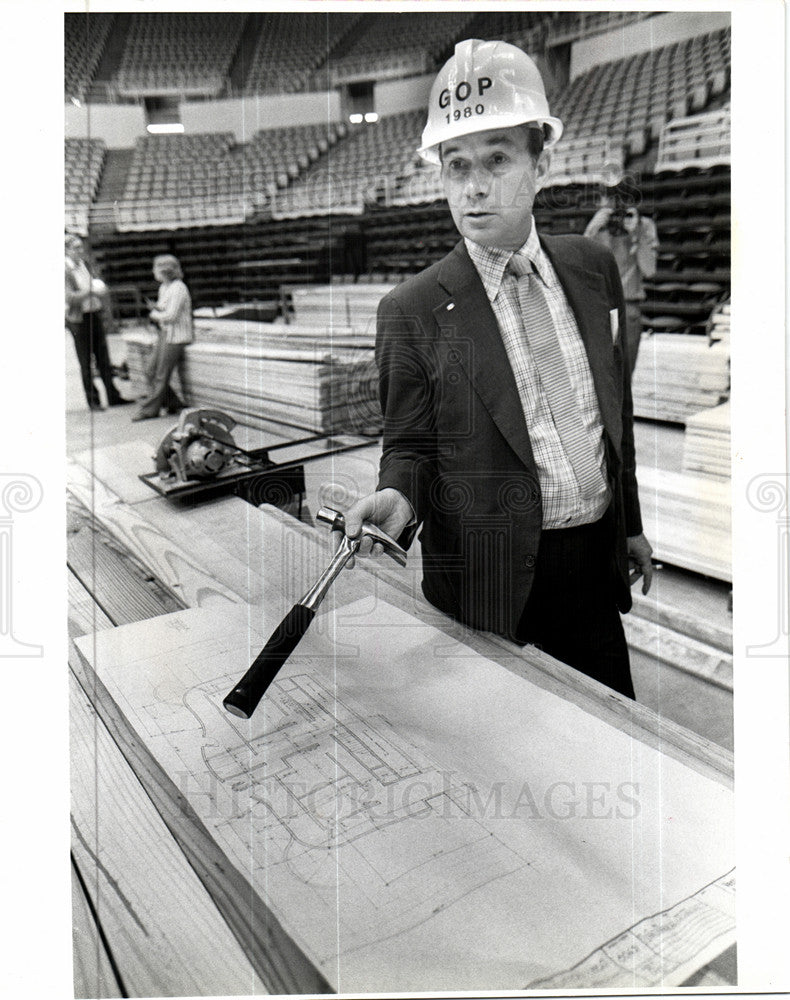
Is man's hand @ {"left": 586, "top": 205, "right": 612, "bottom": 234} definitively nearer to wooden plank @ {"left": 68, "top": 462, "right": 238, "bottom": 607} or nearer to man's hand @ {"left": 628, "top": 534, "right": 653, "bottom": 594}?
man's hand @ {"left": 628, "top": 534, "right": 653, "bottom": 594}

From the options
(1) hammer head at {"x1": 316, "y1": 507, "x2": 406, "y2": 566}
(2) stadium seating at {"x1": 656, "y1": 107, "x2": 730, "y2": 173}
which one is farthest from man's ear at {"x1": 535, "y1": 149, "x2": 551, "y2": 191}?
(1) hammer head at {"x1": 316, "y1": 507, "x2": 406, "y2": 566}

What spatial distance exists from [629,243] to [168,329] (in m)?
0.84

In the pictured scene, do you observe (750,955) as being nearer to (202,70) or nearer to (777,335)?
(777,335)

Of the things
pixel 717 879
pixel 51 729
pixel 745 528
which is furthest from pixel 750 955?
pixel 51 729

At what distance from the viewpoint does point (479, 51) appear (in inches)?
57.9

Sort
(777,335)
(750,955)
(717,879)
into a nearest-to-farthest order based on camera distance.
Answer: (717,879) → (750,955) → (777,335)

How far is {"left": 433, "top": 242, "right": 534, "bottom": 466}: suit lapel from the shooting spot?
57.7 inches

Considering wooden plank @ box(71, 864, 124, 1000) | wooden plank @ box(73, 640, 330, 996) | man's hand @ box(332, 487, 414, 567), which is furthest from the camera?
man's hand @ box(332, 487, 414, 567)

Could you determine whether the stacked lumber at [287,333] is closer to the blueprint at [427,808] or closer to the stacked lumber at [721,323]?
the blueprint at [427,808]

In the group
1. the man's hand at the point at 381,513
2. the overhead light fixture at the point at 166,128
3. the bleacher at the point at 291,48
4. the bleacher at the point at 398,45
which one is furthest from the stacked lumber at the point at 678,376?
the overhead light fixture at the point at 166,128

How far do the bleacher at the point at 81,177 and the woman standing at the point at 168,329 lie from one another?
6.9 inches

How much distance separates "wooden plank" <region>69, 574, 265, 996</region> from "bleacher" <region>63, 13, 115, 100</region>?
1.07 m

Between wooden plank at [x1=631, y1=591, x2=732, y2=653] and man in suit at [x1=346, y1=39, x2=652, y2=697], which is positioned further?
wooden plank at [x1=631, y1=591, x2=732, y2=653]

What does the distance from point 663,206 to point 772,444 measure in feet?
1.63
